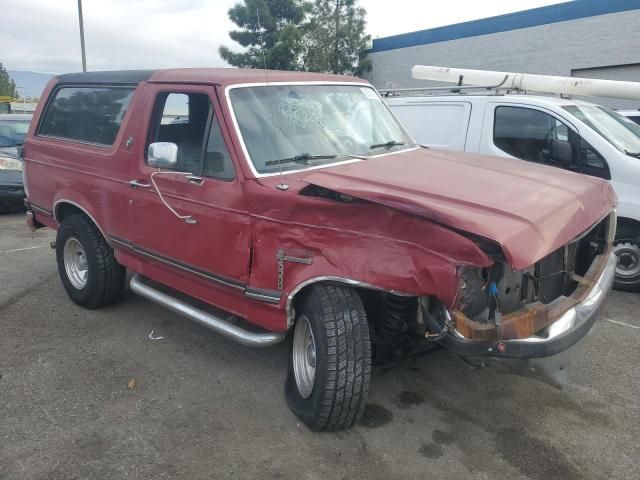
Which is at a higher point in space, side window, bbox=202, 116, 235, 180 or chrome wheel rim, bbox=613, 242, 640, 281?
side window, bbox=202, 116, 235, 180

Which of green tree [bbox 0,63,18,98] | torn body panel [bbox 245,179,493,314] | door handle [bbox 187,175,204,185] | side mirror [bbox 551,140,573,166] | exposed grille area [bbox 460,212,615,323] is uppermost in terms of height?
green tree [bbox 0,63,18,98]

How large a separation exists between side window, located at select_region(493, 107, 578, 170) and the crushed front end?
283cm

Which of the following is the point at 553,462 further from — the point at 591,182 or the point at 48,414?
the point at 48,414

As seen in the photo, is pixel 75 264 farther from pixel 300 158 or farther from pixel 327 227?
pixel 327 227

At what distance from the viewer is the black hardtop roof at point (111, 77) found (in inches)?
173

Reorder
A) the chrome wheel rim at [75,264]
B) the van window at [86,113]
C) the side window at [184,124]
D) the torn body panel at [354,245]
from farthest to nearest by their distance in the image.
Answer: the chrome wheel rim at [75,264]
the van window at [86,113]
the side window at [184,124]
the torn body panel at [354,245]

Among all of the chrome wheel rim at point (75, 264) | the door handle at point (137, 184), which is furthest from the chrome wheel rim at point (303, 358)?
the chrome wheel rim at point (75, 264)

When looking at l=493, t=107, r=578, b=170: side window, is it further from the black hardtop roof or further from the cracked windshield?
the black hardtop roof

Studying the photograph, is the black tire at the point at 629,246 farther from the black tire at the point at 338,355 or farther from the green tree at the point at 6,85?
the green tree at the point at 6,85

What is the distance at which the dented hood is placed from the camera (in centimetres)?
246

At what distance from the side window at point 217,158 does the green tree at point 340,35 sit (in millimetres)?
19789

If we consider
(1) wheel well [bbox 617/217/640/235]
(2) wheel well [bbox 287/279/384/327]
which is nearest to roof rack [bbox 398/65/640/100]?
(1) wheel well [bbox 617/217/640/235]

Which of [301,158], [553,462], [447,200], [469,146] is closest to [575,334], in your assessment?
[553,462]

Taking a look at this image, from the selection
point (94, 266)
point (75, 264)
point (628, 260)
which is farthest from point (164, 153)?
point (628, 260)
